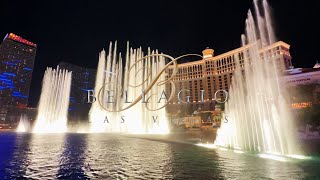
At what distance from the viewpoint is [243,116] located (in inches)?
1008

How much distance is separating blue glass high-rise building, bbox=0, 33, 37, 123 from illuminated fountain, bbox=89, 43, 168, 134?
280 feet

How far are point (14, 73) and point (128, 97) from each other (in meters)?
112

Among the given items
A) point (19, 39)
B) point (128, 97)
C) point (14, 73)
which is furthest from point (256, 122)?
point (19, 39)

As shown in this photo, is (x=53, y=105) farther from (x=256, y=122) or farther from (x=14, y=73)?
(x=14, y=73)

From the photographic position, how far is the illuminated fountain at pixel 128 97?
42344 mm

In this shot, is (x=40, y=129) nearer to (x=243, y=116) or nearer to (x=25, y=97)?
(x=243, y=116)

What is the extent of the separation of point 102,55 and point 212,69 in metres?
80.3

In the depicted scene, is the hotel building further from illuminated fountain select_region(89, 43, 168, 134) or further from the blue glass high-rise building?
the blue glass high-rise building

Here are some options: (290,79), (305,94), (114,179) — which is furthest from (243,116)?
(290,79)

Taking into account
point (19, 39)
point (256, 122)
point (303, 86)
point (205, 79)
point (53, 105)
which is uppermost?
point (19, 39)

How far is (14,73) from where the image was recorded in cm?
11981

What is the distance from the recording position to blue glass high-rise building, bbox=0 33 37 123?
10919cm

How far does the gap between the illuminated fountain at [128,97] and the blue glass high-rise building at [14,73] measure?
85.2 meters

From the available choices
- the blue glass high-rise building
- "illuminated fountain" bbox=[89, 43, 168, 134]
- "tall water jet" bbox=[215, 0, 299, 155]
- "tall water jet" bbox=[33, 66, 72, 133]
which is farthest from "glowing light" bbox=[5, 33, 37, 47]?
"tall water jet" bbox=[215, 0, 299, 155]
